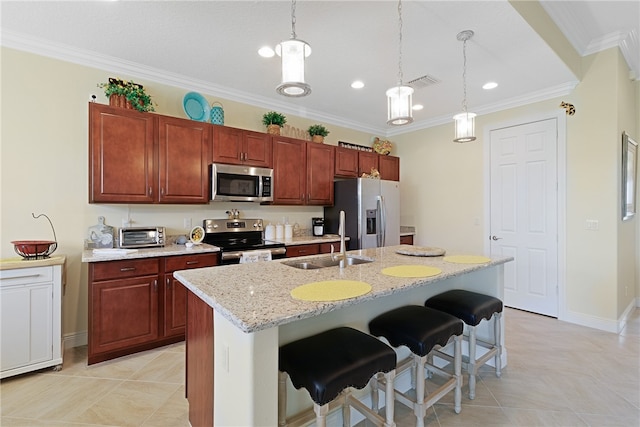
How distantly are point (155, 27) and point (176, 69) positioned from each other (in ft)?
2.42

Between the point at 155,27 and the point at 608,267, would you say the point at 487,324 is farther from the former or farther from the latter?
→ the point at 155,27

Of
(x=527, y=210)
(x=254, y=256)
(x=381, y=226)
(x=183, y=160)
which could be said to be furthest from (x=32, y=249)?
(x=527, y=210)

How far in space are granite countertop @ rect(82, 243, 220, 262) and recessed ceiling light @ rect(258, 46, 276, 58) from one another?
1926 millimetres

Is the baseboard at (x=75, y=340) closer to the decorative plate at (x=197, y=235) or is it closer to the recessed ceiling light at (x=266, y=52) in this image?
the decorative plate at (x=197, y=235)

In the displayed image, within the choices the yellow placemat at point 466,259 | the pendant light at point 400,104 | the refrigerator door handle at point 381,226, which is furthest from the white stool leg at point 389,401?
the refrigerator door handle at point 381,226

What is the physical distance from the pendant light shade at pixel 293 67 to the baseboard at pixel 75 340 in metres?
3.06

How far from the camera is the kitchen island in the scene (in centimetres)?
111

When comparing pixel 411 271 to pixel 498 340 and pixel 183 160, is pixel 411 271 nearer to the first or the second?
pixel 498 340

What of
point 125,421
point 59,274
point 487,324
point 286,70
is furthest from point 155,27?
point 487,324

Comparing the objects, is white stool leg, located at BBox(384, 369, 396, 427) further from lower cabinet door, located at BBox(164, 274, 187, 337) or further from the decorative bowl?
the decorative bowl

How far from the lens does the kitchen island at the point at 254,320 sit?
43.5 inches

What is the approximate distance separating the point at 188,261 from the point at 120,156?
1148 mm

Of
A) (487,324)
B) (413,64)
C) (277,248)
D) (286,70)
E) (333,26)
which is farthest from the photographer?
(277,248)

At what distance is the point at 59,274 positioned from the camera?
2430 mm
